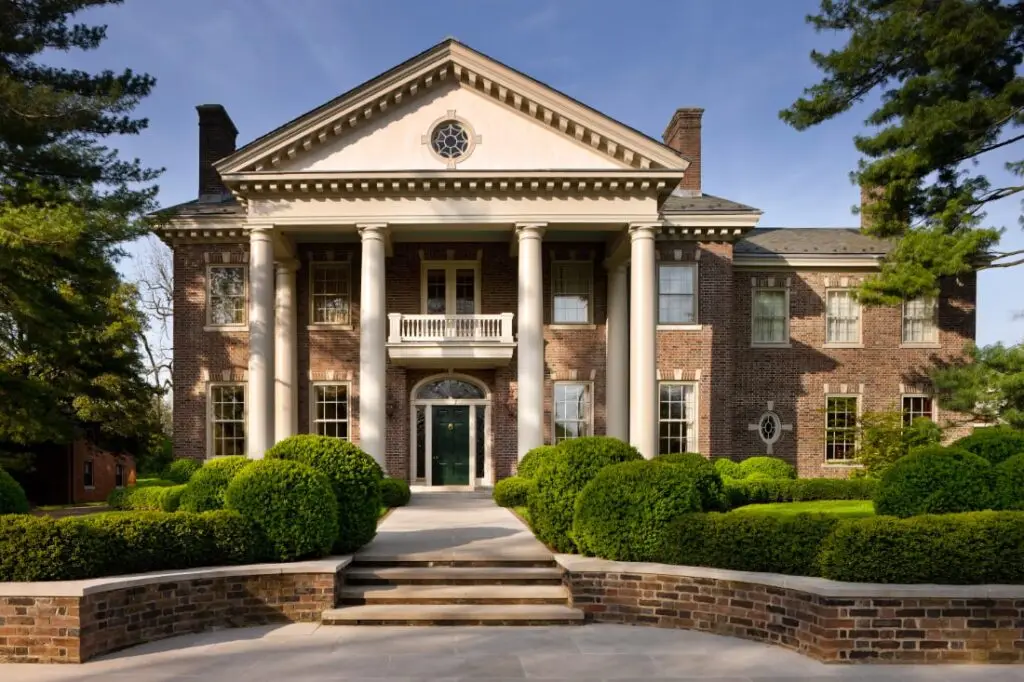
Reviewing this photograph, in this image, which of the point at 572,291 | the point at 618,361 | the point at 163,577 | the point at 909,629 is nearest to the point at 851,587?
the point at 909,629

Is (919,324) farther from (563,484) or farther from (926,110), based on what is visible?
(563,484)

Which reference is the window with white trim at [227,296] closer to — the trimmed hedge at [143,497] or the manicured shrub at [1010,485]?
the trimmed hedge at [143,497]

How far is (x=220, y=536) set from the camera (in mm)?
8695

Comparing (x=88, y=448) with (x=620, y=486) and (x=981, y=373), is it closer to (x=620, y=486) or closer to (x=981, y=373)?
(x=620, y=486)

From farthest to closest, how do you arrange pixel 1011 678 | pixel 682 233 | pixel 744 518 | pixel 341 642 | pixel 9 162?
pixel 682 233
pixel 9 162
pixel 744 518
pixel 341 642
pixel 1011 678

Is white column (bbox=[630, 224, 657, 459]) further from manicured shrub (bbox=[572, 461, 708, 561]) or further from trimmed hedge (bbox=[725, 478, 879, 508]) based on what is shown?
manicured shrub (bbox=[572, 461, 708, 561])

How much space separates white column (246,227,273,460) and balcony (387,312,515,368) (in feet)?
11.1

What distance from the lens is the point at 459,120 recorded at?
19578 millimetres

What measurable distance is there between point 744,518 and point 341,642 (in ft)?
16.0

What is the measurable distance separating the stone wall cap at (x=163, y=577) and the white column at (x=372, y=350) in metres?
9.22

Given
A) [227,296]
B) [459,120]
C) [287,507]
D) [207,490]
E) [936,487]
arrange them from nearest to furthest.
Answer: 1. [287,507]
2. [936,487]
3. [207,490]
4. [459,120]
5. [227,296]

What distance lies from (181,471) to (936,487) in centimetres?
1896

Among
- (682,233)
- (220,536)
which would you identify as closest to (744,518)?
(220,536)

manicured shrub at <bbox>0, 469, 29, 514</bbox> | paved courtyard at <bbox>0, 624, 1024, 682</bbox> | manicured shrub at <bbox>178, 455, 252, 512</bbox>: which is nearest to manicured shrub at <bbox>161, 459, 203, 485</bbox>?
manicured shrub at <bbox>0, 469, 29, 514</bbox>
